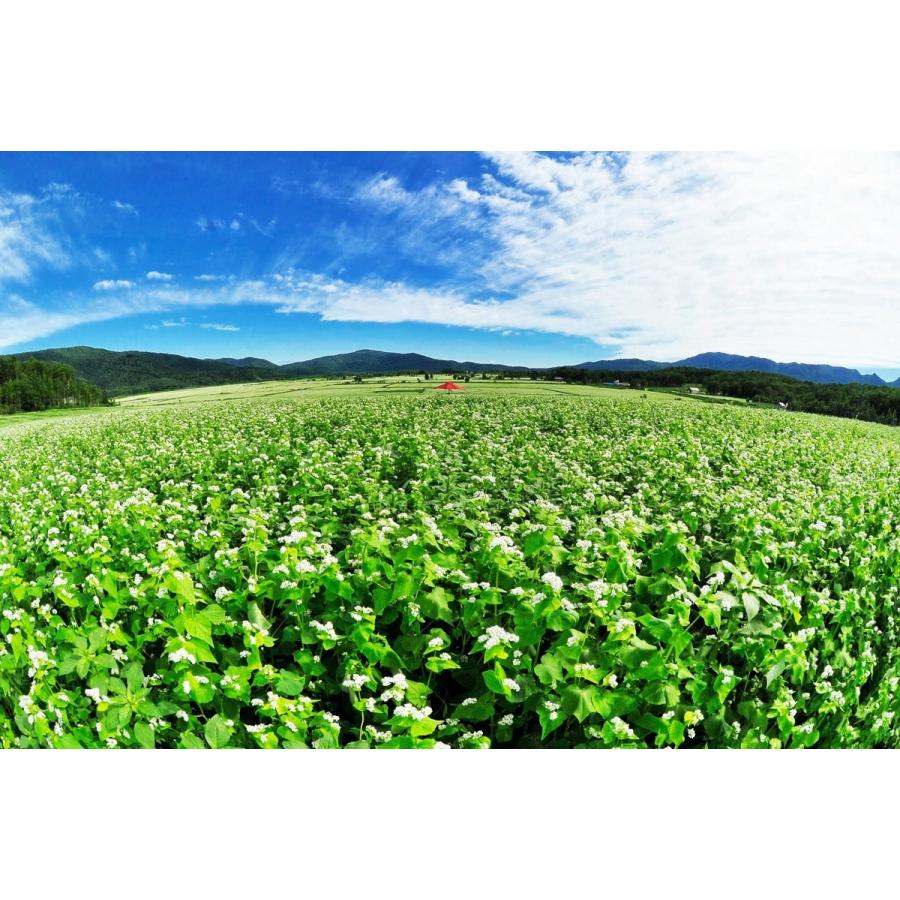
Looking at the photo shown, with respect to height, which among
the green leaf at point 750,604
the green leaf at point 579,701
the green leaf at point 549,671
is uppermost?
the green leaf at point 750,604

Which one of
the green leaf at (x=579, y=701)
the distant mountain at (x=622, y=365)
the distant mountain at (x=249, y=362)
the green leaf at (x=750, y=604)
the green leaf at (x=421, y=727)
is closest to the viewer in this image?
the green leaf at (x=421, y=727)

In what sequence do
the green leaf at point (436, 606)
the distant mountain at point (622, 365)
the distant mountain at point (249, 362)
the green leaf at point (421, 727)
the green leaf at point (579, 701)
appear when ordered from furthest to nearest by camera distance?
1. the distant mountain at point (622, 365)
2. the distant mountain at point (249, 362)
3. the green leaf at point (436, 606)
4. the green leaf at point (579, 701)
5. the green leaf at point (421, 727)

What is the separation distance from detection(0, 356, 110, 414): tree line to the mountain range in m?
0.06

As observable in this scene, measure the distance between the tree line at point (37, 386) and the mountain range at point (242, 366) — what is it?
59mm

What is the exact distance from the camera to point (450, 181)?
317 centimetres

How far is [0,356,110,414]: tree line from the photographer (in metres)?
3.37

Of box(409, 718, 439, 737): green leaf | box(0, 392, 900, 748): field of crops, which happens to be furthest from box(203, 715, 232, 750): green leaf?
box(409, 718, 439, 737): green leaf

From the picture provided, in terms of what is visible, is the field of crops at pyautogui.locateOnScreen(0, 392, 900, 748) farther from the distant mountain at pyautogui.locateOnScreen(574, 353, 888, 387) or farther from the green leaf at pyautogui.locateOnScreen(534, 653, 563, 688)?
the distant mountain at pyautogui.locateOnScreen(574, 353, 888, 387)

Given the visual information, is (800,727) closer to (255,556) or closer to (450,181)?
(255,556)

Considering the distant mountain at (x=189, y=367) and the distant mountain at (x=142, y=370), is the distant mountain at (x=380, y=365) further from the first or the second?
the distant mountain at (x=142, y=370)

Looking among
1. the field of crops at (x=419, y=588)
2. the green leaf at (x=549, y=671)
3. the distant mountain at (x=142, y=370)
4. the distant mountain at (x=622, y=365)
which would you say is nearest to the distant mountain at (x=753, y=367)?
the distant mountain at (x=622, y=365)

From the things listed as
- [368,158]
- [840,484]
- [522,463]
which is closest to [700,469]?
[840,484]

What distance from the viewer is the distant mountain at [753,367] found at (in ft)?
11.5

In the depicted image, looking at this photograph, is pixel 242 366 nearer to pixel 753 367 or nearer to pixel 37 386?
pixel 37 386
